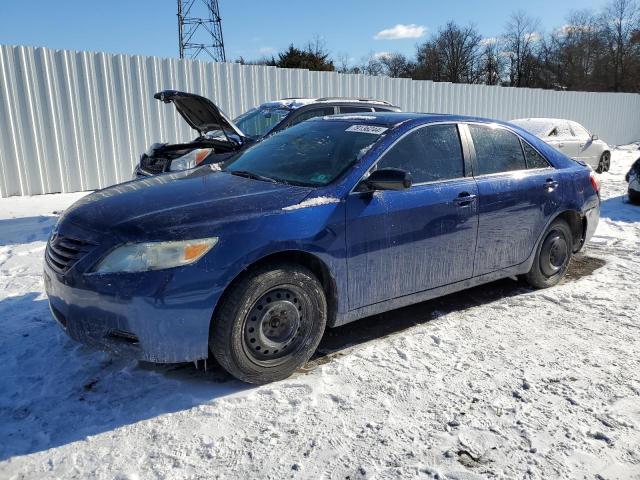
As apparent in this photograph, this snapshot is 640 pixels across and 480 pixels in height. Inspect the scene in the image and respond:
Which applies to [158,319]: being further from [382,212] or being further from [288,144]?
[288,144]

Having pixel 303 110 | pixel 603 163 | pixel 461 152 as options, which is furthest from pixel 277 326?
pixel 603 163

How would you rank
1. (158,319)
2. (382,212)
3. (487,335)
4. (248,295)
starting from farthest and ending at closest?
(487,335), (382,212), (248,295), (158,319)

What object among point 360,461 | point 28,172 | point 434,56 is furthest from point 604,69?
point 360,461

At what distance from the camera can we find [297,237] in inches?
122

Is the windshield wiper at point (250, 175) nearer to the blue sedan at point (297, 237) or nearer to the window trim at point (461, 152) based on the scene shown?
the blue sedan at point (297, 237)

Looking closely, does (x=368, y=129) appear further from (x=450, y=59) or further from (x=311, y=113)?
(x=450, y=59)

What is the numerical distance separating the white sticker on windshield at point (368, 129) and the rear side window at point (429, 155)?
0.18 metres

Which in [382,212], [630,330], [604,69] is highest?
[604,69]

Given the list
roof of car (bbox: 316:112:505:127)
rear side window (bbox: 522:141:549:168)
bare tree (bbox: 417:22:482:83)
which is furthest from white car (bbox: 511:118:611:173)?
bare tree (bbox: 417:22:482:83)

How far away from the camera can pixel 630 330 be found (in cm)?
403

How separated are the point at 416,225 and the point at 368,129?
854 mm

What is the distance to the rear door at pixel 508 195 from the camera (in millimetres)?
4168

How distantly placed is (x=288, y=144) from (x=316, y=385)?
6.48 ft

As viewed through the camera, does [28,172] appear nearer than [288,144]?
No
